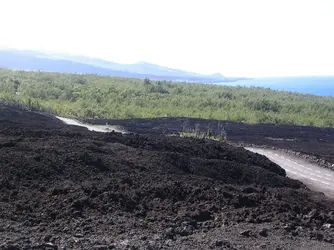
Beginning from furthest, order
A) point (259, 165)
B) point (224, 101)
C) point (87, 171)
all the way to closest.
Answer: point (224, 101), point (259, 165), point (87, 171)

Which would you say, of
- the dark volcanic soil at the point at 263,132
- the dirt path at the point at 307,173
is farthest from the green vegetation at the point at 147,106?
the dirt path at the point at 307,173

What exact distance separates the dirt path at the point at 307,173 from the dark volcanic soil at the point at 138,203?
8.63 feet

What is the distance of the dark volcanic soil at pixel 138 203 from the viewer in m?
7.59

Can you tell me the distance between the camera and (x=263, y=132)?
28.7 m

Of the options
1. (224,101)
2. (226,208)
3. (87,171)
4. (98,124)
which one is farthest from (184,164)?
(224,101)

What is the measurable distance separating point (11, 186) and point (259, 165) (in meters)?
9.26

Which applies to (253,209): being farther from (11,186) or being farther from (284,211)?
(11,186)

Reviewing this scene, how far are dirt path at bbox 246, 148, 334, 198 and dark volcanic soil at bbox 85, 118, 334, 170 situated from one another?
87 cm

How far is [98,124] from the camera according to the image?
2961 cm

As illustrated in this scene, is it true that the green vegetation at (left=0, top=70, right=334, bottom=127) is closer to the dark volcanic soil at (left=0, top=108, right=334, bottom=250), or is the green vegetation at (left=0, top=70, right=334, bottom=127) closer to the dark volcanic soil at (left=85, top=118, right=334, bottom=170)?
the dark volcanic soil at (left=85, top=118, right=334, bottom=170)

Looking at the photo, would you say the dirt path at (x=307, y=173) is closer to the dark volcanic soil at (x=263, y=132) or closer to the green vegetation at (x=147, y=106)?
the dark volcanic soil at (x=263, y=132)

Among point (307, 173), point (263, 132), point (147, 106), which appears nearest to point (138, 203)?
point (307, 173)

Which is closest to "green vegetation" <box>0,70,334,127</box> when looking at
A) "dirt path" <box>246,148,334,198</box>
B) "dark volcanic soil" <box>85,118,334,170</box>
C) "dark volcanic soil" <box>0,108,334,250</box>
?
"dark volcanic soil" <box>85,118,334,170</box>

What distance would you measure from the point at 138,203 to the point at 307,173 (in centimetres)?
1056
